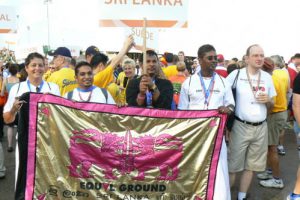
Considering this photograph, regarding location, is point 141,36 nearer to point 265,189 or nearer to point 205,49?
point 205,49

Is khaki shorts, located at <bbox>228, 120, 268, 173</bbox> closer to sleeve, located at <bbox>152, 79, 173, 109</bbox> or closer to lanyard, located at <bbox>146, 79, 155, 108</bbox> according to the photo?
sleeve, located at <bbox>152, 79, 173, 109</bbox>

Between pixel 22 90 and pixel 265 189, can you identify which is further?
pixel 265 189

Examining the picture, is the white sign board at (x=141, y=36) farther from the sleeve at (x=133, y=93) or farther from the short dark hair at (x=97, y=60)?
the sleeve at (x=133, y=93)

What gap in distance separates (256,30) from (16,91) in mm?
10371

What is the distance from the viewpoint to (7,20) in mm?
9258

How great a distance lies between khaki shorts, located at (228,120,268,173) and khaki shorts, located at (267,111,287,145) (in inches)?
40.8

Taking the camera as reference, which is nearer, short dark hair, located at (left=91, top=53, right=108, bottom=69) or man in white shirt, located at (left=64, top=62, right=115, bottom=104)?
man in white shirt, located at (left=64, top=62, right=115, bottom=104)

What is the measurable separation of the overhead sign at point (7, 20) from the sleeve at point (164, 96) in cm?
625

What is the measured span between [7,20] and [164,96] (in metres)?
6.60

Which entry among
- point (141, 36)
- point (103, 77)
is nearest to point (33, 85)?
point (103, 77)

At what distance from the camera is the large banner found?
3822 mm

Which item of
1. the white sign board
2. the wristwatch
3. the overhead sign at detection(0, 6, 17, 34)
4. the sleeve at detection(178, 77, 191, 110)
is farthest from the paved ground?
the overhead sign at detection(0, 6, 17, 34)

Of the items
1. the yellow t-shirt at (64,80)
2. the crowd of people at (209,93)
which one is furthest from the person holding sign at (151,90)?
the yellow t-shirt at (64,80)

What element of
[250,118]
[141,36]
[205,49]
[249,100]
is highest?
[141,36]
